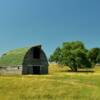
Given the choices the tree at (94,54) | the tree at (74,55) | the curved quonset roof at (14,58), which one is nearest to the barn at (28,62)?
the curved quonset roof at (14,58)

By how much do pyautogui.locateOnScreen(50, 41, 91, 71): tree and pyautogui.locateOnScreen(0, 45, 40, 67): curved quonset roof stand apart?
21053 mm

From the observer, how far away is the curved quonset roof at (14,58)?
203ft

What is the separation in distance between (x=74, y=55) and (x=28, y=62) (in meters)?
23.3

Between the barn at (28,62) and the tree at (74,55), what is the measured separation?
19370 mm

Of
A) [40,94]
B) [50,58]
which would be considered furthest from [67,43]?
[40,94]

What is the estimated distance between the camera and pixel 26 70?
61.4 metres

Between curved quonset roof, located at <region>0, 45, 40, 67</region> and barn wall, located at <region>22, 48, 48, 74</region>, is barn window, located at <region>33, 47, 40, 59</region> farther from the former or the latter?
curved quonset roof, located at <region>0, 45, 40, 67</region>

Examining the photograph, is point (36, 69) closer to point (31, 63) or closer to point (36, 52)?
point (31, 63)

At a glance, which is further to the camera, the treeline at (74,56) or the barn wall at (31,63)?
the treeline at (74,56)

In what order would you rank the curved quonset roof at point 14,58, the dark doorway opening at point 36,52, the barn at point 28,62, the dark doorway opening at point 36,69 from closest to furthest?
1. the barn at point 28,62
2. the curved quonset roof at point 14,58
3. the dark doorway opening at point 36,69
4. the dark doorway opening at point 36,52

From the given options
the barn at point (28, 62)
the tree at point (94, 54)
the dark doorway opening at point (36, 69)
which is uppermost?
the tree at point (94, 54)

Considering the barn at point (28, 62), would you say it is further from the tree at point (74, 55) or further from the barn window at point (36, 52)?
the tree at point (74, 55)

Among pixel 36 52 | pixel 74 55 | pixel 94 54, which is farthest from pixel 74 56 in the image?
pixel 94 54

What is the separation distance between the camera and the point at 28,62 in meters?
62.1
